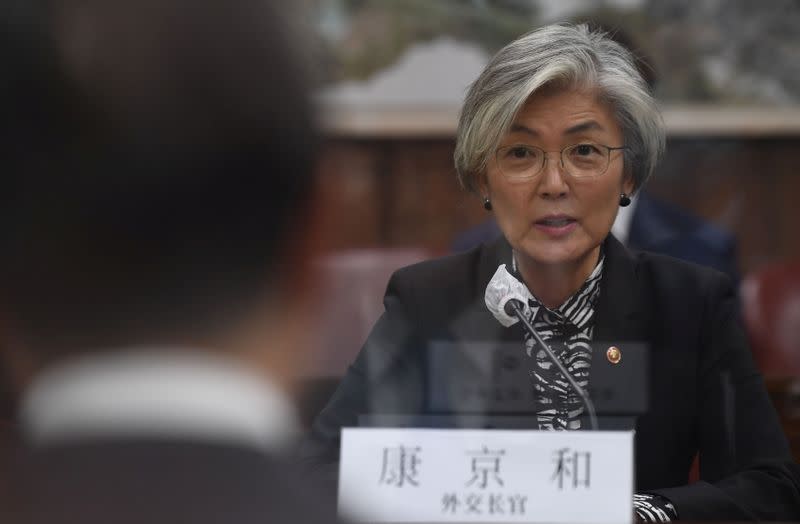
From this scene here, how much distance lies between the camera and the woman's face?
4.49ft

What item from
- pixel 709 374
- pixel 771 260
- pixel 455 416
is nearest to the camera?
pixel 455 416

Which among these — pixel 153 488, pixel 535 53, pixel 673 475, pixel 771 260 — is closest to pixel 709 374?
pixel 673 475

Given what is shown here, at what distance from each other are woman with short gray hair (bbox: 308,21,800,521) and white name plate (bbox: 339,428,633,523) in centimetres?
18

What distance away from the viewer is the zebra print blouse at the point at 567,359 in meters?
1.30

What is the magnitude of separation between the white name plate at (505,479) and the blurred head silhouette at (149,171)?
1.87ft

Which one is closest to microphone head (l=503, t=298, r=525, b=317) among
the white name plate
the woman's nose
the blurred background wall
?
the woman's nose

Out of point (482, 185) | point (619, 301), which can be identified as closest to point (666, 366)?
point (619, 301)

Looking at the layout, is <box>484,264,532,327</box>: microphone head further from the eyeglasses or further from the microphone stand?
the eyeglasses

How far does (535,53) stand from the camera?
138 centimetres

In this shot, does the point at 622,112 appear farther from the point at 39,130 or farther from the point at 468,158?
the point at 39,130

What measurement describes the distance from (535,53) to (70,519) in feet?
3.25

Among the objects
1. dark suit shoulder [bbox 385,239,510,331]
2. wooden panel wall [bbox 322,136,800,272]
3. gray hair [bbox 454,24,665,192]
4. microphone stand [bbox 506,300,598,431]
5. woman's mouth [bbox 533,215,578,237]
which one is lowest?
microphone stand [bbox 506,300,598,431]

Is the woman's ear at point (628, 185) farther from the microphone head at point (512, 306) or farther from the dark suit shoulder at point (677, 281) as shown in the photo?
the microphone head at point (512, 306)

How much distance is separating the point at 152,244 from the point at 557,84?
3.08 ft
